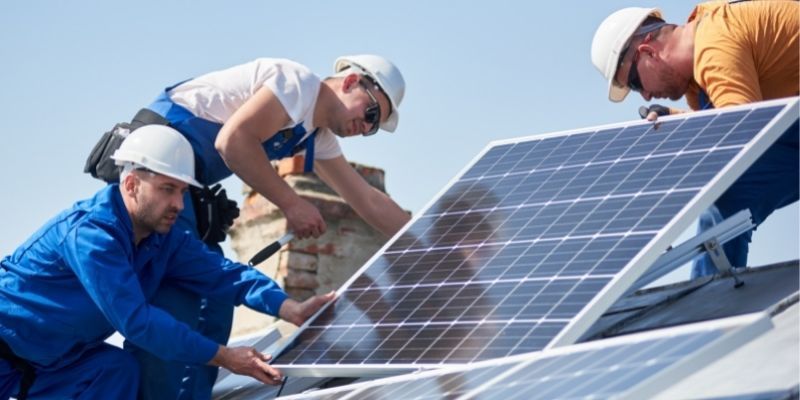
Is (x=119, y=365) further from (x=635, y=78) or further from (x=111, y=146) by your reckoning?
(x=635, y=78)

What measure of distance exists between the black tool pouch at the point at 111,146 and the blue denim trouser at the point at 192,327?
0.43m

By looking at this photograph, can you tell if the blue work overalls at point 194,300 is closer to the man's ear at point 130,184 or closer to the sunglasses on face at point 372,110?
the sunglasses on face at point 372,110

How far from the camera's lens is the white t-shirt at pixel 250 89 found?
26.3ft

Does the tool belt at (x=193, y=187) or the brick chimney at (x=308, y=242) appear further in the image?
the brick chimney at (x=308, y=242)

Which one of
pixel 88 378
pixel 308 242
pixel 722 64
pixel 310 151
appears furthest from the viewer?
pixel 308 242

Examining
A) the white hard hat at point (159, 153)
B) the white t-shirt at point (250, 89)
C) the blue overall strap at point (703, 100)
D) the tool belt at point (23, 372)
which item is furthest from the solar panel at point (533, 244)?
the tool belt at point (23, 372)

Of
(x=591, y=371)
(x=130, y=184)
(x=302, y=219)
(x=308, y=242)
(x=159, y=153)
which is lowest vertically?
(x=308, y=242)

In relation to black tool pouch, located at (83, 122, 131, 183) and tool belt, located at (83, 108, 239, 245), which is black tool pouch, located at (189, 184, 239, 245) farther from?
black tool pouch, located at (83, 122, 131, 183)

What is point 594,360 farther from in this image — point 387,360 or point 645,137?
point 645,137

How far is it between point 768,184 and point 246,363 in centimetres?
287

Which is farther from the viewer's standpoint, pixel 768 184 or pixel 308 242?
pixel 308 242

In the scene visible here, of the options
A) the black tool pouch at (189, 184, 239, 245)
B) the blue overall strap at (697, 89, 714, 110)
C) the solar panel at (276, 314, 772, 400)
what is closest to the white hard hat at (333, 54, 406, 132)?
the black tool pouch at (189, 184, 239, 245)

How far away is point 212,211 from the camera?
8.31 meters

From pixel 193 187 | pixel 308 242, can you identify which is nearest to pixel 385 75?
pixel 193 187
